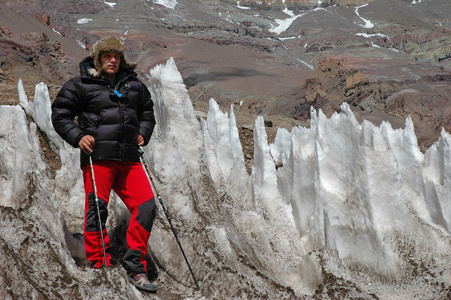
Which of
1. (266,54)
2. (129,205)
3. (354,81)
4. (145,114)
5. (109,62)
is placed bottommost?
(266,54)

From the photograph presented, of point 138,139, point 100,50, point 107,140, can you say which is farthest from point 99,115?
point 100,50

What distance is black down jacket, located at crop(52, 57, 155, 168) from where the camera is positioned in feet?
8.51

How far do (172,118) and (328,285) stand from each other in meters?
2.07

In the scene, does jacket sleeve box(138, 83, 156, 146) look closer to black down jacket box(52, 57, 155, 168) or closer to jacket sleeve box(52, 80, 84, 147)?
black down jacket box(52, 57, 155, 168)

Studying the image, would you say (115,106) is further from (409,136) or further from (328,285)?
(409,136)

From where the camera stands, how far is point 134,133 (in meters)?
2.72

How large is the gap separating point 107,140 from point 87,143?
0.13m

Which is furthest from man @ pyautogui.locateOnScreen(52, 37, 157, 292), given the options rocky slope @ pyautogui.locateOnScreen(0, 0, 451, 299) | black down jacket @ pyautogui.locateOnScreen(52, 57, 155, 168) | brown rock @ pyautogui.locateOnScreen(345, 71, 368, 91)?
brown rock @ pyautogui.locateOnScreen(345, 71, 368, 91)

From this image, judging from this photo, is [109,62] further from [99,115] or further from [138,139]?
[138,139]

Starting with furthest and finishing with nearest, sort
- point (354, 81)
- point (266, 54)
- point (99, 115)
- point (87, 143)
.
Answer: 1. point (266, 54)
2. point (354, 81)
3. point (99, 115)
4. point (87, 143)

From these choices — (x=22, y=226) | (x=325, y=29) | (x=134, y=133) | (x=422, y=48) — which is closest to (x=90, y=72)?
(x=134, y=133)

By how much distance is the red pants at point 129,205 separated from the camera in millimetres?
2568

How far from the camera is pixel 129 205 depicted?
272 cm

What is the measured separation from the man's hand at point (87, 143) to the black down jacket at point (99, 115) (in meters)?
0.03
